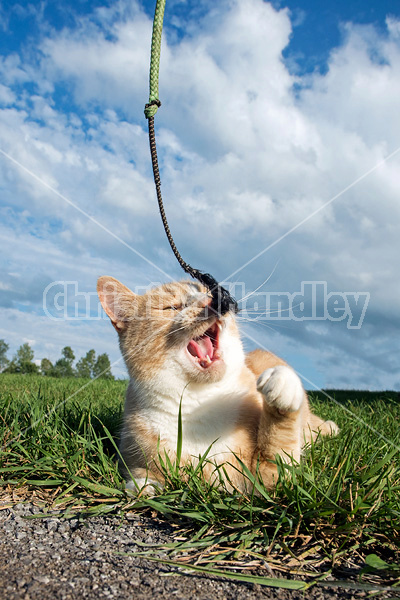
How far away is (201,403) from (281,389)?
63cm

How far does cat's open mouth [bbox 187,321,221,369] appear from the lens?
2695 millimetres

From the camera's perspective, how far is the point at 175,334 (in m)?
2.71

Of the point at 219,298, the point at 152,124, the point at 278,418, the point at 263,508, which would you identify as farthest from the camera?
the point at 219,298

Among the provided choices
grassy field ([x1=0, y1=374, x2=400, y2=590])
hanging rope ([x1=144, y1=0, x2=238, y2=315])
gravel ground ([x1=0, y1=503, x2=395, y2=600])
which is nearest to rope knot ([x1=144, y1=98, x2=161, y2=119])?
hanging rope ([x1=144, y1=0, x2=238, y2=315])

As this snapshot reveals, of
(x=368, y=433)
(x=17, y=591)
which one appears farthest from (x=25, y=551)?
(x=368, y=433)

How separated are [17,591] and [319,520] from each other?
1.28m

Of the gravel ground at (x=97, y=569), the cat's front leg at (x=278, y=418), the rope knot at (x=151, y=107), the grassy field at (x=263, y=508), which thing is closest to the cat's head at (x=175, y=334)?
the cat's front leg at (x=278, y=418)

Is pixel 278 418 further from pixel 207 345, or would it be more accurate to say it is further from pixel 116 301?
pixel 116 301

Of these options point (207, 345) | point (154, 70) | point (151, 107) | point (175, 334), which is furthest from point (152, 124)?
point (207, 345)

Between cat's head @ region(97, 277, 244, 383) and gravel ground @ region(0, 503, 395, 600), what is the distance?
847mm

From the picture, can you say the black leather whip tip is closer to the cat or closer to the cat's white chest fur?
the cat

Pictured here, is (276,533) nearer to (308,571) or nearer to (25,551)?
(308,571)

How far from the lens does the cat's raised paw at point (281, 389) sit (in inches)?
83.4

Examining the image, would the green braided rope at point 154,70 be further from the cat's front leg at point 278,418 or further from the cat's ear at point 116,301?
the cat's front leg at point 278,418
